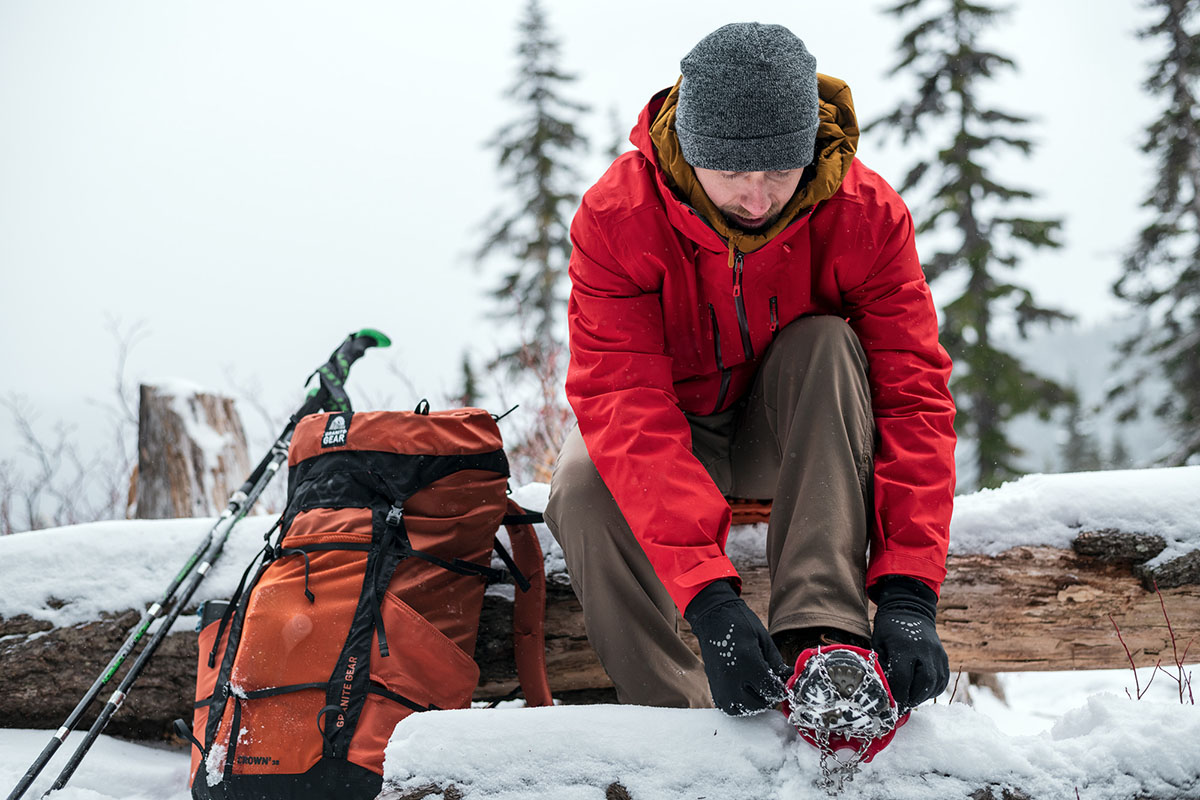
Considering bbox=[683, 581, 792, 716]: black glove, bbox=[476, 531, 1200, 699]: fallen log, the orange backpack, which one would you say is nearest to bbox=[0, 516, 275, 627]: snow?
the orange backpack

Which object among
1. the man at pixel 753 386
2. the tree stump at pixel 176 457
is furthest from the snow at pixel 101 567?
the tree stump at pixel 176 457

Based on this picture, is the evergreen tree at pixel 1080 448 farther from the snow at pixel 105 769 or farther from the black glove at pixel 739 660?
the snow at pixel 105 769

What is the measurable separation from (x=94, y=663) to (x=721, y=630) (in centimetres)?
262

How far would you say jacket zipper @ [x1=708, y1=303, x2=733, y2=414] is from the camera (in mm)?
2145

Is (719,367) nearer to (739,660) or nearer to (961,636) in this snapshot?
(739,660)

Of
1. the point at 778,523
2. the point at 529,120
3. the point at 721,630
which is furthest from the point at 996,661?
the point at 529,120

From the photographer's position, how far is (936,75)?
42.0 ft

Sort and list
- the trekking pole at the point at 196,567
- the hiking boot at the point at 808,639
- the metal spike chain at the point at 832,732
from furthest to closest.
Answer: the trekking pole at the point at 196,567 < the hiking boot at the point at 808,639 < the metal spike chain at the point at 832,732

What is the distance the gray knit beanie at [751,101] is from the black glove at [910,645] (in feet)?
3.52

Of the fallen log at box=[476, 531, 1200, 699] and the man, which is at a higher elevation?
the man

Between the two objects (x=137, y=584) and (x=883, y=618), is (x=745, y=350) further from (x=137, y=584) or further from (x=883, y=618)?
(x=137, y=584)

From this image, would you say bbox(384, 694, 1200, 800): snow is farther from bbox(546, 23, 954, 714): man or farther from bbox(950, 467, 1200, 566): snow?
bbox(950, 467, 1200, 566): snow

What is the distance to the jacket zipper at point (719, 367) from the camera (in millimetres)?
2145

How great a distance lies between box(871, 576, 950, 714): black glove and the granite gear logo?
1713mm
